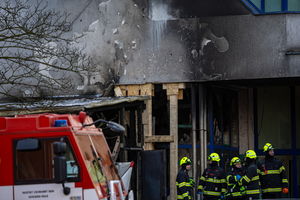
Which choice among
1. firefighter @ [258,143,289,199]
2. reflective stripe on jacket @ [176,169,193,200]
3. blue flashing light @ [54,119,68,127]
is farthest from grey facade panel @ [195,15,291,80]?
blue flashing light @ [54,119,68,127]

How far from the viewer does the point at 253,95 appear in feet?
77.2

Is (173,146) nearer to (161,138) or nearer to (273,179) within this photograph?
(161,138)

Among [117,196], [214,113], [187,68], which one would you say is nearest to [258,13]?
[187,68]

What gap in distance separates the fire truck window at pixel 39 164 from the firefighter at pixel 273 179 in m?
8.75

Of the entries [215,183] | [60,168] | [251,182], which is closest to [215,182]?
[215,183]

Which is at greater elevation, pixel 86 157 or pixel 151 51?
pixel 151 51

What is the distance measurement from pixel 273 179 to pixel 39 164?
9.14 m

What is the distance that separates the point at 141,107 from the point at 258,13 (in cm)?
437

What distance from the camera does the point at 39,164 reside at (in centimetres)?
974

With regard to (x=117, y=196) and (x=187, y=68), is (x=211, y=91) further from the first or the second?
(x=117, y=196)

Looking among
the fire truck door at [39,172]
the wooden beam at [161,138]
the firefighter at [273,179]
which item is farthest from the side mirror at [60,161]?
the wooden beam at [161,138]

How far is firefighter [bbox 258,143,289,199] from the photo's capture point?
685 inches

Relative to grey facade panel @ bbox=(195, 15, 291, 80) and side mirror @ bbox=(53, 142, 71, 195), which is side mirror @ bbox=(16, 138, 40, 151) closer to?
side mirror @ bbox=(53, 142, 71, 195)

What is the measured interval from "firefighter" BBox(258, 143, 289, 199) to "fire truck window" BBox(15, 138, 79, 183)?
8.75 m
